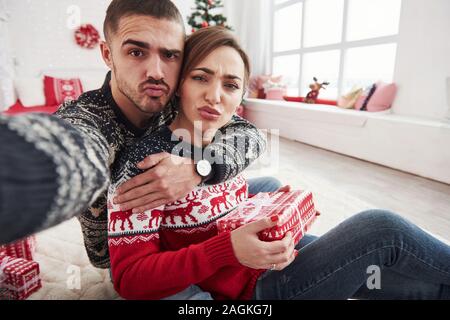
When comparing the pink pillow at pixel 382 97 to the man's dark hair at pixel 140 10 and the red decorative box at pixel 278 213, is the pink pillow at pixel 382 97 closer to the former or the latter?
the red decorative box at pixel 278 213

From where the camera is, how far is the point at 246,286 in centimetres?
76

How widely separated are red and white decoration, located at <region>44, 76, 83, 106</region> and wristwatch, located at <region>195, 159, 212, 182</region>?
12.4 ft

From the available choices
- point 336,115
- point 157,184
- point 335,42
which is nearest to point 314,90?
point 335,42

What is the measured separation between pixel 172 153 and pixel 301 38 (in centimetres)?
440

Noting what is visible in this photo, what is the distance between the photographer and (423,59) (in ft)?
9.26

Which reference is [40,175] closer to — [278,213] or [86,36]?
[278,213]

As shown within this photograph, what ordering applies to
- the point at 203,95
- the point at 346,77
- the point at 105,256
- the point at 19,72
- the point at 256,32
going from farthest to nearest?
the point at 256,32 → the point at 19,72 → the point at 346,77 → the point at 105,256 → the point at 203,95

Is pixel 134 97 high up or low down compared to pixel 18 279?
up

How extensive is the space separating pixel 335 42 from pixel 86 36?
354cm

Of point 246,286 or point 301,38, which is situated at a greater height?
point 301,38

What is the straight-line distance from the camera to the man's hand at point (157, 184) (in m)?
0.66

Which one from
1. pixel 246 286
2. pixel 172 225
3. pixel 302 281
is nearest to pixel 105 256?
pixel 172 225

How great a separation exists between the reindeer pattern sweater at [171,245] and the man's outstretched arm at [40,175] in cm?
36

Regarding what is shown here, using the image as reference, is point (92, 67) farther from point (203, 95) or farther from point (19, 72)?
point (203, 95)
